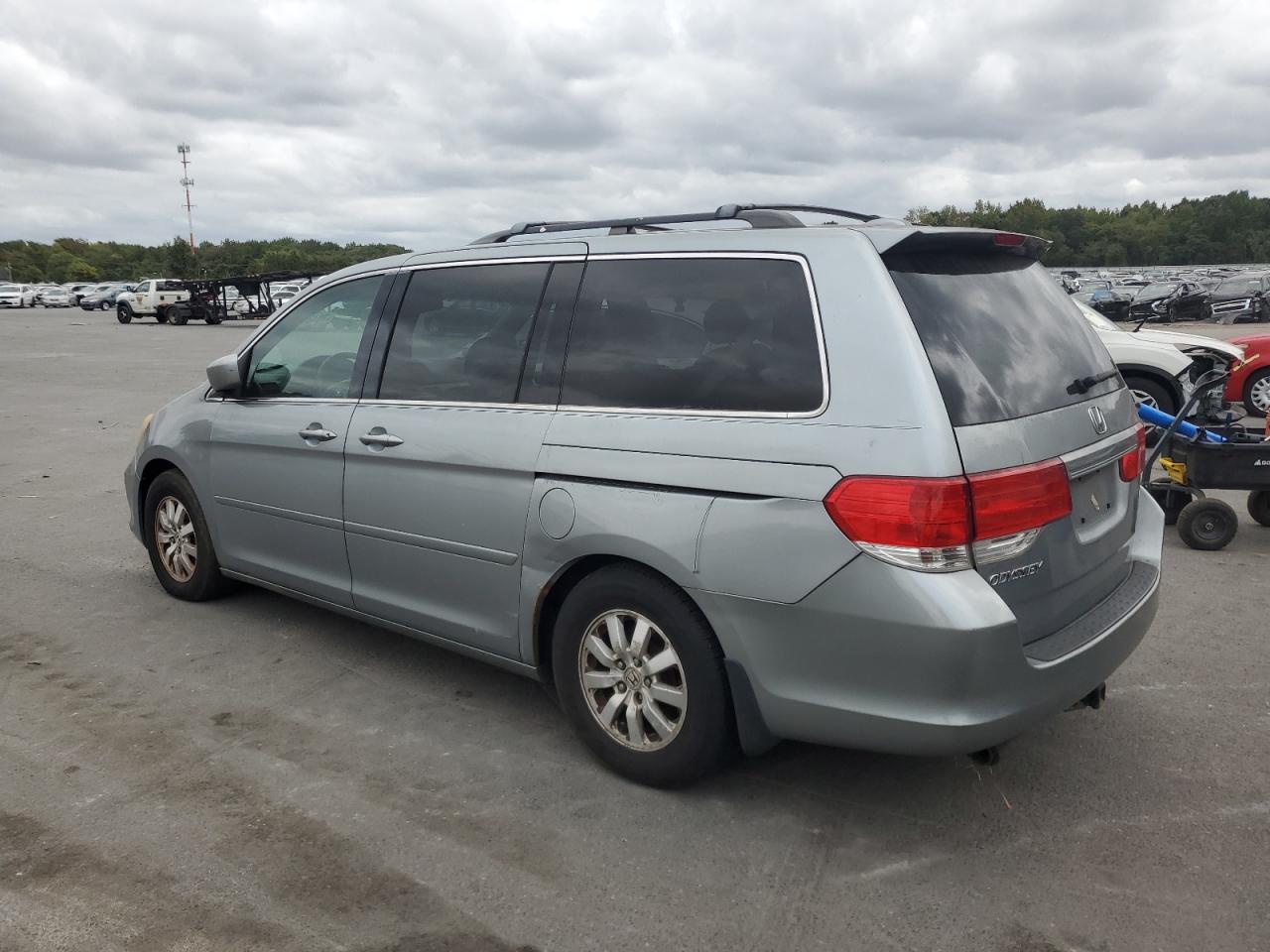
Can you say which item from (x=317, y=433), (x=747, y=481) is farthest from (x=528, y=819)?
(x=317, y=433)

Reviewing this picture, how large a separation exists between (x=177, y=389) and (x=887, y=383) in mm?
15826

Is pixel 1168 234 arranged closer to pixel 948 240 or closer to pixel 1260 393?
pixel 1260 393

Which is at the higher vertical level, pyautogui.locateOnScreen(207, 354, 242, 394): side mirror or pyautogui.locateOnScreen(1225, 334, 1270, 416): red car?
pyautogui.locateOnScreen(207, 354, 242, 394): side mirror

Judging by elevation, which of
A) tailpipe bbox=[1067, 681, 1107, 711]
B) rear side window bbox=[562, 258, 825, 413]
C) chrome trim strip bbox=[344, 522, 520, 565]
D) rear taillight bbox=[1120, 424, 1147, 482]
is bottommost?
tailpipe bbox=[1067, 681, 1107, 711]

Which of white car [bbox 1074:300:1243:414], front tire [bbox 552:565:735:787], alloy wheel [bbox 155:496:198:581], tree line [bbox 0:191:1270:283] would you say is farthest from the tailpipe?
tree line [bbox 0:191:1270:283]

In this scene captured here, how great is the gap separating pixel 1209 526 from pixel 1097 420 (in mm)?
3805

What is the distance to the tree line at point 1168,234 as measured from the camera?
11788 cm

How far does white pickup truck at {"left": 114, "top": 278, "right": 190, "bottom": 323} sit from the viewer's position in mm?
43875

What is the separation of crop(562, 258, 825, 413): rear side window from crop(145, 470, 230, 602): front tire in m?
2.65

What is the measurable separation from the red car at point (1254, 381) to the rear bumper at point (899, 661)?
462 inches

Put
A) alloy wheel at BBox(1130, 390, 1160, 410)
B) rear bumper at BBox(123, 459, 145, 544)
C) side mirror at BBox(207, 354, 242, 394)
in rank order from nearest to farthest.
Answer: side mirror at BBox(207, 354, 242, 394), rear bumper at BBox(123, 459, 145, 544), alloy wheel at BBox(1130, 390, 1160, 410)

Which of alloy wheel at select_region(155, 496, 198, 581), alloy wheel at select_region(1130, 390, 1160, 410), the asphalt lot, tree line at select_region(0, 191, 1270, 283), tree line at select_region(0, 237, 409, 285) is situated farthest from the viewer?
tree line at select_region(0, 191, 1270, 283)

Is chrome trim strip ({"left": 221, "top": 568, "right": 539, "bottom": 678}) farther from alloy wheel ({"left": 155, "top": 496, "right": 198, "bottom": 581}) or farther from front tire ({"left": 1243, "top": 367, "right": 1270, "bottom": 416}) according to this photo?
front tire ({"left": 1243, "top": 367, "right": 1270, "bottom": 416})

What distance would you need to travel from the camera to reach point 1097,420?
3.50 metres
